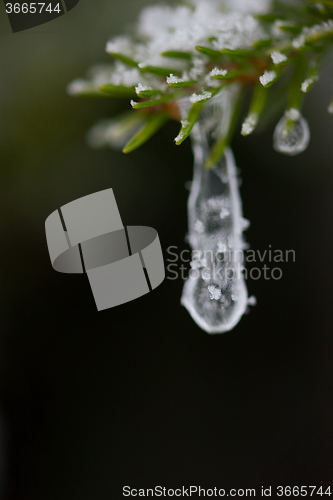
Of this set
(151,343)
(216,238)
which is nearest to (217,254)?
(216,238)

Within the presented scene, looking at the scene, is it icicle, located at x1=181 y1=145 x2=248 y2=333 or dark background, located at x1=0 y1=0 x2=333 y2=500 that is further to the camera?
dark background, located at x1=0 y1=0 x2=333 y2=500

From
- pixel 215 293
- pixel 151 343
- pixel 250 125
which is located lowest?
pixel 151 343

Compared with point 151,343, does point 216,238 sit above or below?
above

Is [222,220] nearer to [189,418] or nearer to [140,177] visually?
[140,177]

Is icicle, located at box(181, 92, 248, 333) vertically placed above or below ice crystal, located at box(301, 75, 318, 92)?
below

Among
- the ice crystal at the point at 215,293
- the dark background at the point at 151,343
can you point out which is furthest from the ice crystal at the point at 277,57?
the dark background at the point at 151,343

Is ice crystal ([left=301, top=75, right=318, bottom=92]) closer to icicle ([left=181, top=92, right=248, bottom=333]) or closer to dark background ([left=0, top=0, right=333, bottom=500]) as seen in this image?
icicle ([left=181, top=92, right=248, bottom=333])

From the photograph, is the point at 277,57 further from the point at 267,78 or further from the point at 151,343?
the point at 151,343

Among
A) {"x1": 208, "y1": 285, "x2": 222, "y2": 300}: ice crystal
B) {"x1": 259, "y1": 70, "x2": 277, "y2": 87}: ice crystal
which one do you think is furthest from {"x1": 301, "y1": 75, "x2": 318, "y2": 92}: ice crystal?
{"x1": 208, "y1": 285, "x2": 222, "y2": 300}: ice crystal

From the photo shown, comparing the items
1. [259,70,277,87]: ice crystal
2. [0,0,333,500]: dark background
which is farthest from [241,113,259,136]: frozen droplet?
[0,0,333,500]: dark background
